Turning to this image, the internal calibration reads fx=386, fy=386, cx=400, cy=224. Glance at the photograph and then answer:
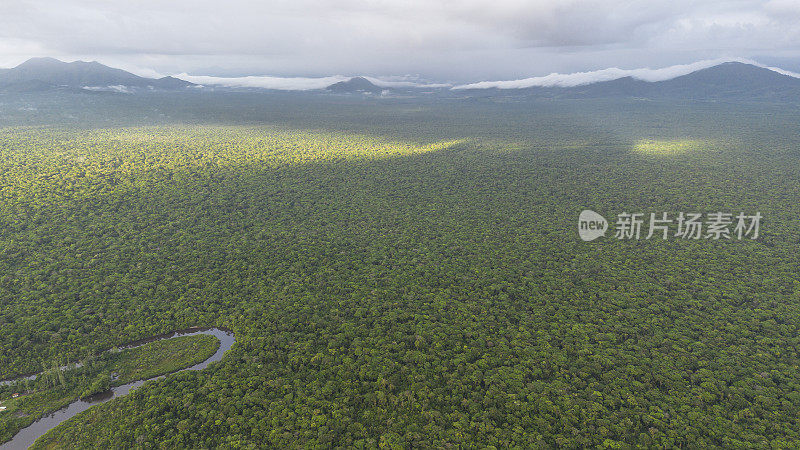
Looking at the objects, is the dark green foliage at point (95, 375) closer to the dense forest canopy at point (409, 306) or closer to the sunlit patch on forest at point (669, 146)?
the dense forest canopy at point (409, 306)

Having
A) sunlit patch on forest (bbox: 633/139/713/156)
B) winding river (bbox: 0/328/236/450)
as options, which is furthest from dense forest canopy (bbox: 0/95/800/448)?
sunlit patch on forest (bbox: 633/139/713/156)

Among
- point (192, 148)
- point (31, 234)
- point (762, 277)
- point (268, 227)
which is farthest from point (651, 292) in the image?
point (192, 148)

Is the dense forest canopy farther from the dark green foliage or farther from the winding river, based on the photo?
the dark green foliage

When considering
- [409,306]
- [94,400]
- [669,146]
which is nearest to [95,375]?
[94,400]

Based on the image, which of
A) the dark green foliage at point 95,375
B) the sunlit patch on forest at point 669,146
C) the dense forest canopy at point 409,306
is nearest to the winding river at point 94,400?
the dark green foliage at point 95,375

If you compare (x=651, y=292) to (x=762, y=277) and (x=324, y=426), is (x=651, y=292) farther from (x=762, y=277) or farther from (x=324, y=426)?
(x=324, y=426)

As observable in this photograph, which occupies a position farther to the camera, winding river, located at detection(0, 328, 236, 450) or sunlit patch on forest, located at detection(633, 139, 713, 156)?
sunlit patch on forest, located at detection(633, 139, 713, 156)

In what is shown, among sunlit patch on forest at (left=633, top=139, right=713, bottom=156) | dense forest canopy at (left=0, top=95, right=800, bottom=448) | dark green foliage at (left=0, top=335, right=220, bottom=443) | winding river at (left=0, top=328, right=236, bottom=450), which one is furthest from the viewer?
sunlit patch on forest at (left=633, top=139, right=713, bottom=156)
